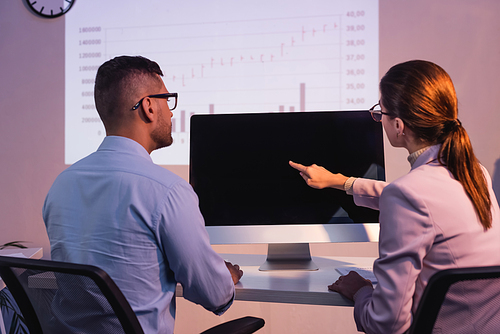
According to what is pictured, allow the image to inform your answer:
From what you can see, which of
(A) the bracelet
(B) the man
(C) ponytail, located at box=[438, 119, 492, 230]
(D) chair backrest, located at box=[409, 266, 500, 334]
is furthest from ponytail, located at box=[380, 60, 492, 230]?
(B) the man

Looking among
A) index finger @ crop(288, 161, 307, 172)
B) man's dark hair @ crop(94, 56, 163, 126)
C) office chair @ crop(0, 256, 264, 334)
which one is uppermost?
man's dark hair @ crop(94, 56, 163, 126)

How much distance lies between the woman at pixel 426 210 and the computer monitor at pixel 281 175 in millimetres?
439

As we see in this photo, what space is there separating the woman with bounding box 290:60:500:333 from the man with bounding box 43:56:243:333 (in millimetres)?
427

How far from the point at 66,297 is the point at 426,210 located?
0.79 metres

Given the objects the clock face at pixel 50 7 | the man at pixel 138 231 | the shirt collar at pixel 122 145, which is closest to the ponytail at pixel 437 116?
the man at pixel 138 231

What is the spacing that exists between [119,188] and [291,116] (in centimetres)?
79

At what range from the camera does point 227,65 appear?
2469mm

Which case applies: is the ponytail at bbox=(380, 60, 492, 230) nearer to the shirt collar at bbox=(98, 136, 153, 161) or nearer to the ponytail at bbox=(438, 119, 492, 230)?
the ponytail at bbox=(438, 119, 492, 230)

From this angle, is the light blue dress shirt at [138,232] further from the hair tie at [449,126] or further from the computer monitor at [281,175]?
the hair tie at [449,126]

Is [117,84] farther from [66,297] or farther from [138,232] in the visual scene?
[66,297]

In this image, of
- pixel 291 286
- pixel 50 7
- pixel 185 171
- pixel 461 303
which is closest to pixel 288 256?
pixel 291 286

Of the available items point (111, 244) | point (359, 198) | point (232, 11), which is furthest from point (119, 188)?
point (232, 11)

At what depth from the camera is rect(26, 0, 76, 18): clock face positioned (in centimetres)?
270

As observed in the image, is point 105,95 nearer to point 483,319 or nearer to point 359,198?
point 359,198
